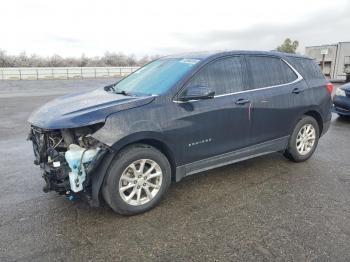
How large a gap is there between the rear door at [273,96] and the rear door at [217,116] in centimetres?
19

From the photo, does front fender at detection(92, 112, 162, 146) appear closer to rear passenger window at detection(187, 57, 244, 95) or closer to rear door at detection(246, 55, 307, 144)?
rear passenger window at detection(187, 57, 244, 95)

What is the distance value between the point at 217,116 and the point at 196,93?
494mm

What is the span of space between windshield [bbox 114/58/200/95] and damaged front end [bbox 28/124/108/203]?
38.2 inches

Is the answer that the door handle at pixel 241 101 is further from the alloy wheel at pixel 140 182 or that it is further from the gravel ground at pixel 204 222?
the alloy wheel at pixel 140 182

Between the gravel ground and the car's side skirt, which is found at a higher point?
the car's side skirt

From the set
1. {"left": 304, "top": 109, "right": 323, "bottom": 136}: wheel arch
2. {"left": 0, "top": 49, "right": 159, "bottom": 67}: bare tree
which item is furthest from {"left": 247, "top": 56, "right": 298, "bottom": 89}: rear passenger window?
{"left": 0, "top": 49, "right": 159, "bottom": 67}: bare tree

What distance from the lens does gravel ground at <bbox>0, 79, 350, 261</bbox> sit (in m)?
2.83

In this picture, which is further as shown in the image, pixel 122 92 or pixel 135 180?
pixel 122 92

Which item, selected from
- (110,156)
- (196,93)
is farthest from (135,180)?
(196,93)

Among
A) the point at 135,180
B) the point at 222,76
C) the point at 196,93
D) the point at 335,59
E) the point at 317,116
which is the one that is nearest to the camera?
the point at 135,180

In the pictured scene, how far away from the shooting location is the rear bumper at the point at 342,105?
844 cm

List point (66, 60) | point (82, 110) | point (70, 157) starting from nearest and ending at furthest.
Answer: point (70, 157) < point (82, 110) < point (66, 60)

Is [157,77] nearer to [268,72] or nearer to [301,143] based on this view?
[268,72]

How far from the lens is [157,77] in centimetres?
411
